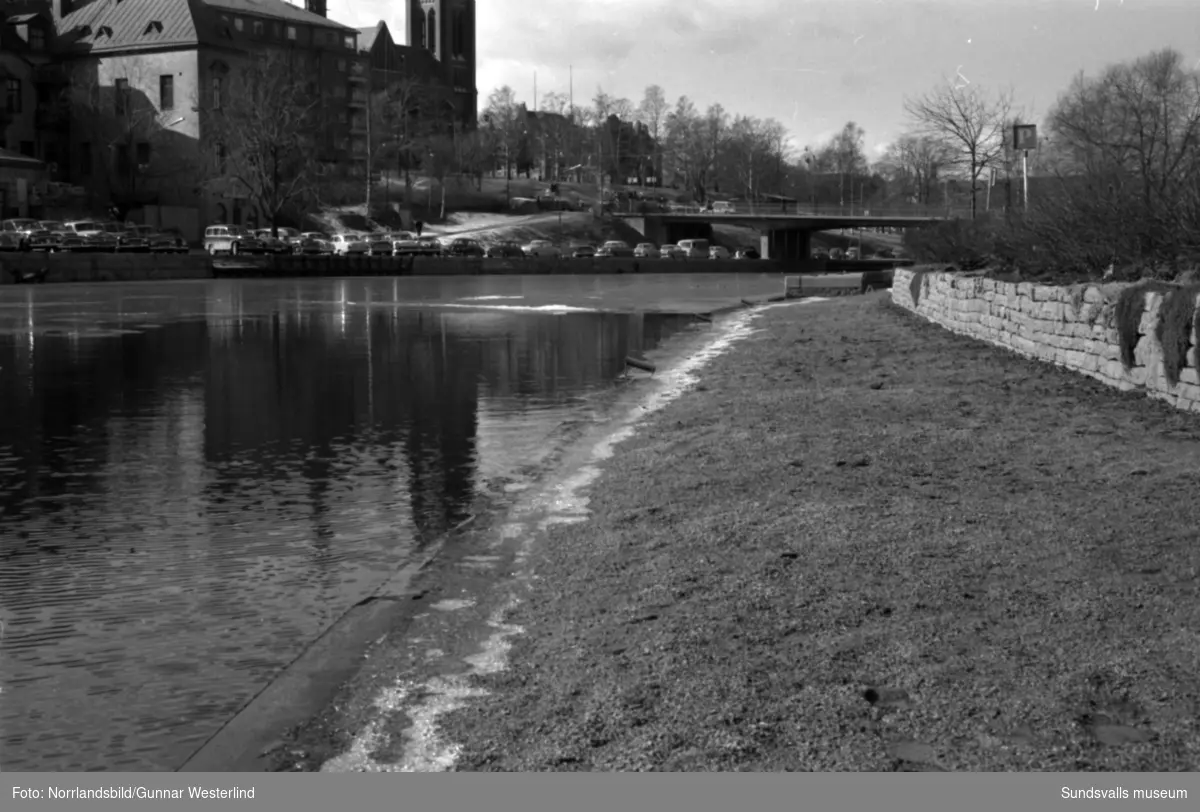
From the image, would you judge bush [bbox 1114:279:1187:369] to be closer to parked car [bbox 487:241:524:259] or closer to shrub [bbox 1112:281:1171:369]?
shrub [bbox 1112:281:1171:369]

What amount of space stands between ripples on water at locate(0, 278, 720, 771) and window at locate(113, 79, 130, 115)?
311 ft

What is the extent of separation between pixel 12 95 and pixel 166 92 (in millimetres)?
13097

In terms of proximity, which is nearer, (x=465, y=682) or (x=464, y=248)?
(x=465, y=682)

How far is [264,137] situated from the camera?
10806 cm

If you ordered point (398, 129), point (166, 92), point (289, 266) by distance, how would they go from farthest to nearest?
1. point (398, 129)
2. point (166, 92)
3. point (289, 266)

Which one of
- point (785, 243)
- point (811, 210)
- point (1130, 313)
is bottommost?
point (1130, 313)

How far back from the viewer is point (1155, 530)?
370 inches

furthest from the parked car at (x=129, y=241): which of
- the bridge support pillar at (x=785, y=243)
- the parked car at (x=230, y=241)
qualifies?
the bridge support pillar at (x=785, y=243)

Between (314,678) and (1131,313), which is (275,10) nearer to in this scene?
(1131,313)

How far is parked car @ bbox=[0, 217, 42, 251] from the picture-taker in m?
81.5

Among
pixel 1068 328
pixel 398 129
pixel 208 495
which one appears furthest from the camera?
pixel 398 129

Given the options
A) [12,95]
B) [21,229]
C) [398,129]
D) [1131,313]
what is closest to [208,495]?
[1131,313]

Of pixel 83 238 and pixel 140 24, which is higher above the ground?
pixel 140 24

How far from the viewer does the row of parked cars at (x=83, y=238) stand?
8238 cm
